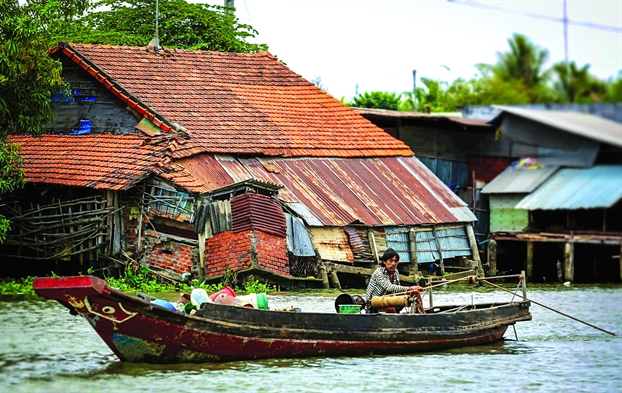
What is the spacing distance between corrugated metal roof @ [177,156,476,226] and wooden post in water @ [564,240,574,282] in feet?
8.95

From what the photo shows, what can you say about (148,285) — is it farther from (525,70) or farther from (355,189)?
(525,70)

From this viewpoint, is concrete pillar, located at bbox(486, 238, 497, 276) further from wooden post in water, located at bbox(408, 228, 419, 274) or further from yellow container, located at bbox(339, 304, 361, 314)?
yellow container, located at bbox(339, 304, 361, 314)

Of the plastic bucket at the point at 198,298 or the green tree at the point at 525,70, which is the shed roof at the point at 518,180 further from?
the green tree at the point at 525,70

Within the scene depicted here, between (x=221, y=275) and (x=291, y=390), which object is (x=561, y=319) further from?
(x=291, y=390)

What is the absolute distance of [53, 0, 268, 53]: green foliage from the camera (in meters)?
29.7

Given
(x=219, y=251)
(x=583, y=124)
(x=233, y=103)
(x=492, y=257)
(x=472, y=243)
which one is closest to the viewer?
(x=583, y=124)

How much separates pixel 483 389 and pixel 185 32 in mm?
22122

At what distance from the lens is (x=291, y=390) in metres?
9.78

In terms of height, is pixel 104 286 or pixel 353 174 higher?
pixel 353 174

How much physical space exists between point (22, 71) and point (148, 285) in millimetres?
4559

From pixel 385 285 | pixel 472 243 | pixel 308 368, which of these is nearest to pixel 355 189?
pixel 472 243

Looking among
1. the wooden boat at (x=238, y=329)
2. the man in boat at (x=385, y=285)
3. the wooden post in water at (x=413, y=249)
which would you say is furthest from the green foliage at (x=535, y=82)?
the wooden post in water at (x=413, y=249)

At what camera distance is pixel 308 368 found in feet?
35.9

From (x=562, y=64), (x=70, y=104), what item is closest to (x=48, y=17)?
(x=70, y=104)
